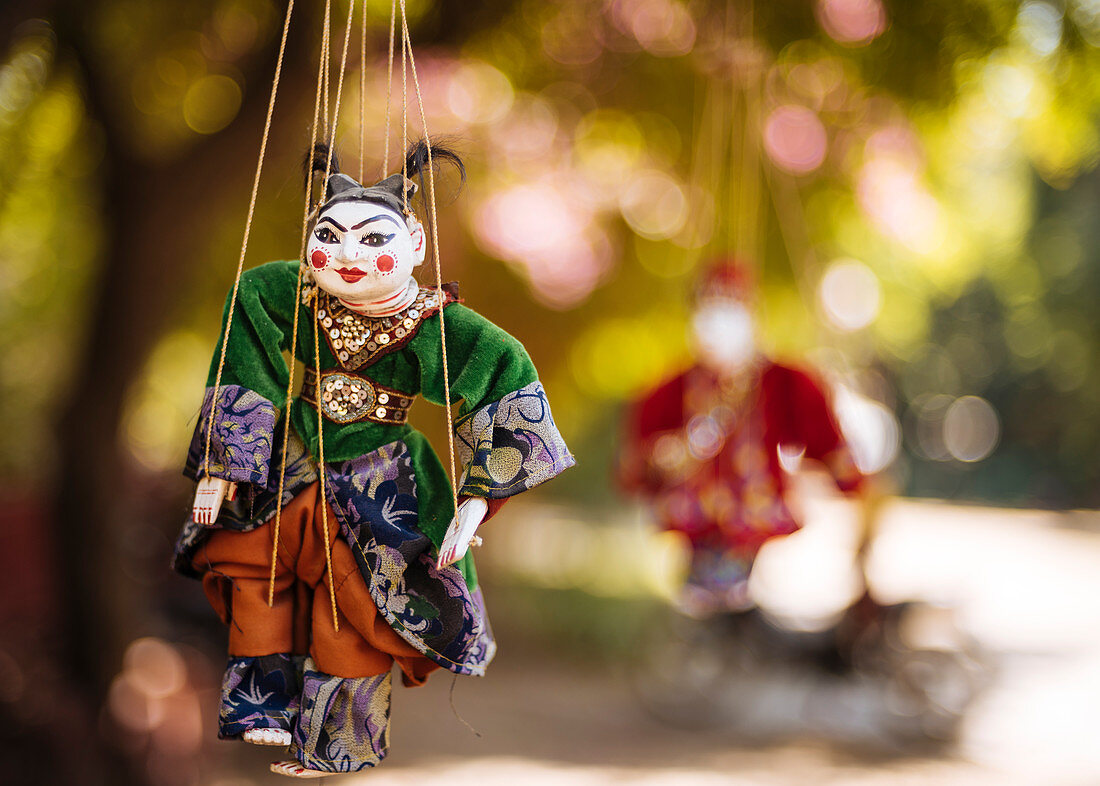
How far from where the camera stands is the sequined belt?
1.21 meters

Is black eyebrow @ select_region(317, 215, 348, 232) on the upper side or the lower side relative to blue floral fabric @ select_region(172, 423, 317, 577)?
upper

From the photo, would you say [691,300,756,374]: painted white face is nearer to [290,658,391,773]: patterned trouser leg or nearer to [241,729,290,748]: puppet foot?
[290,658,391,773]: patterned trouser leg

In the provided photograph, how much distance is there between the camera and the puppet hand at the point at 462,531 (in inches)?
43.6

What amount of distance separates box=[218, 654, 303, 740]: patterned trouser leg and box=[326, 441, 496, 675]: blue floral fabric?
163 millimetres

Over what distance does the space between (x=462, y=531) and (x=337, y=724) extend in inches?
12.1

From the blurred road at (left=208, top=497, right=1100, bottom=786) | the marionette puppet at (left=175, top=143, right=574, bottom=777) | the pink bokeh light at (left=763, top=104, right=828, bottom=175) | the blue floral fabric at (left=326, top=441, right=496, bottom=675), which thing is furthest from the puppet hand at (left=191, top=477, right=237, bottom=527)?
the pink bokeh light at (left=763, top=104, right=828, bottom=175)

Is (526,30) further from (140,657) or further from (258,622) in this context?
(140,657)

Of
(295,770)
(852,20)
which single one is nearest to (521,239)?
(852,20)

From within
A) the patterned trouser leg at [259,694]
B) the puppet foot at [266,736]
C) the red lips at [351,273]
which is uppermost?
the red lips at [351,273]

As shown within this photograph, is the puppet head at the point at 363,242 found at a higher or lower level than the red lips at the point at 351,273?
higher

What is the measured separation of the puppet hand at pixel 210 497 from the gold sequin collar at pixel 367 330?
0.21 m

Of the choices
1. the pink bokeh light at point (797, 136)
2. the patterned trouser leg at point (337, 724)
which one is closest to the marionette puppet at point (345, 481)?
the patterned trouser leg at point (337, 724)

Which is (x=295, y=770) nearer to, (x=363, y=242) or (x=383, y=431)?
(x=383, y=431)

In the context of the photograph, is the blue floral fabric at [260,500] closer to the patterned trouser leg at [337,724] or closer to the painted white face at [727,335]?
the patterned trouser leg at [337,724]
